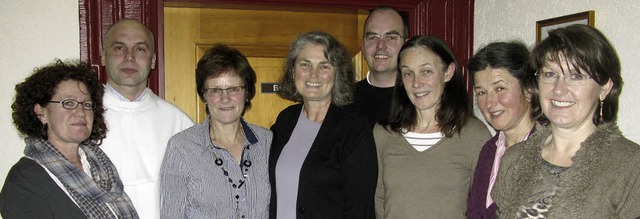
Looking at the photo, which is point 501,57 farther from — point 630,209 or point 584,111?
point 630,209

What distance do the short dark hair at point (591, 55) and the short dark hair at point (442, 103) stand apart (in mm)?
604

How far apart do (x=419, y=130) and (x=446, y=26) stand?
865 mm

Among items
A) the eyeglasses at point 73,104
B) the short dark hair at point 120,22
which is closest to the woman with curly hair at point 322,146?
the short dark hair at point 120,22

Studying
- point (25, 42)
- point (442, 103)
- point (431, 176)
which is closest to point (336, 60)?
point (442, 103)

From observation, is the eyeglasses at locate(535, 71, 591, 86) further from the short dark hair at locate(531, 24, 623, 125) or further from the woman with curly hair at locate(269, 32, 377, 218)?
the woman with curly hair at locate(269, 32, 377, 218)

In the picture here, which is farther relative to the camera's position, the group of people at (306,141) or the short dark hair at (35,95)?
the short dark hair at (35,95)

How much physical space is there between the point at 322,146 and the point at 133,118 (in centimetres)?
82

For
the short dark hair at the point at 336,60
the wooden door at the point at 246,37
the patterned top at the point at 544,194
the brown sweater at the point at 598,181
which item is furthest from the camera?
the wooden door at the point at 246,37

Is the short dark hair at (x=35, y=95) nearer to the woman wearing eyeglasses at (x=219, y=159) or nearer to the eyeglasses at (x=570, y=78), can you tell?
the woman wearing eyeglasses at (x=219, y=159)

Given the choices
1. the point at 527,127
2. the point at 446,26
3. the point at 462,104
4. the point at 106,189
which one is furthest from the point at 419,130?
the point at 106,189

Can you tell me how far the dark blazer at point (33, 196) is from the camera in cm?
162

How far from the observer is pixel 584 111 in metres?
1.38

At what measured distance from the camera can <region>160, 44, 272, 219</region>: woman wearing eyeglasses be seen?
6.29ft

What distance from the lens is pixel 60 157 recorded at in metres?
1.79
